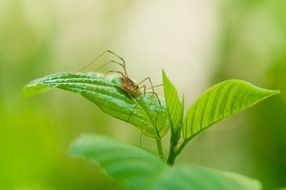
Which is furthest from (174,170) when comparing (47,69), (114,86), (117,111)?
(47,69)

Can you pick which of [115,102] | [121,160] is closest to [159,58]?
[115,102]

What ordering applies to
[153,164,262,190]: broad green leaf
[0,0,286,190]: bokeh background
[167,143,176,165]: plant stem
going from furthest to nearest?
[0,0,286,190]: bokeh background
[167,143,176,165]: plant stem
[153,164,262,190]: broad green leaf

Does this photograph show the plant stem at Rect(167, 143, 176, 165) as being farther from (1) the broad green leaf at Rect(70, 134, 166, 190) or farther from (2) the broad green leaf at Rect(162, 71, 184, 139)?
(1) the broad green leaf at Rect(70, 134, 166, 190)

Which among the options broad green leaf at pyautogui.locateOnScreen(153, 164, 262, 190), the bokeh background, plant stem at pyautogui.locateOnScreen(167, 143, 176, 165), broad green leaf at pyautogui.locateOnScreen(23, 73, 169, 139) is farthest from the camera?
the bokeh background

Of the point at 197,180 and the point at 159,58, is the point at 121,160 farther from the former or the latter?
the point at 159,58

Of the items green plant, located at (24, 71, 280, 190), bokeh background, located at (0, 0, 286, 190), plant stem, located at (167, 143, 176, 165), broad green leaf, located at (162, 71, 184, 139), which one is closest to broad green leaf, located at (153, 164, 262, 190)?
green plant, located at (24, 71, 280, 190)

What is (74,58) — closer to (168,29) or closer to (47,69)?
(47,69)
